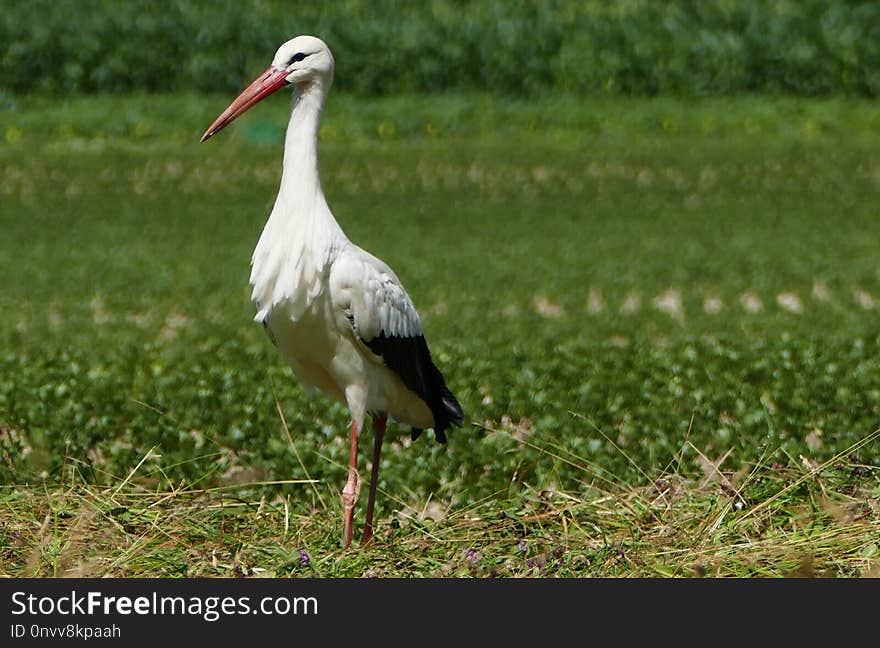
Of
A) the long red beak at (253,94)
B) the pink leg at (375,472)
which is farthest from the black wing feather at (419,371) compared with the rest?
the long red beak at (253,94)

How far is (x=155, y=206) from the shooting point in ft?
46.8

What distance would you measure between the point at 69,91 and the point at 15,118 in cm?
120

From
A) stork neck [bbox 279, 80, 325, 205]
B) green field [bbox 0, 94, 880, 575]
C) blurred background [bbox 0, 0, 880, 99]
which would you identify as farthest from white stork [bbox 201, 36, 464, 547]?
blurred background [bbox 0, 0, 880, 99]

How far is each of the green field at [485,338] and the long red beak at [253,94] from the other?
4.17 feet

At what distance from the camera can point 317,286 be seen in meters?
5.26

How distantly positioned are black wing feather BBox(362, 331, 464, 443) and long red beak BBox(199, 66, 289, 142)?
2.84ft

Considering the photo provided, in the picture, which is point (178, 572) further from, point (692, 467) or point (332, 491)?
point (692, 467)

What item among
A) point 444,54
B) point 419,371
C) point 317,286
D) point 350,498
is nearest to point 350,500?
point 350,498

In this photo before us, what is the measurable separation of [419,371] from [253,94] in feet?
3.72

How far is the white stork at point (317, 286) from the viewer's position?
524 cm

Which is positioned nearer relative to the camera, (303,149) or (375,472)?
(303,149)

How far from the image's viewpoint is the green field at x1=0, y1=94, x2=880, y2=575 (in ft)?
17.5

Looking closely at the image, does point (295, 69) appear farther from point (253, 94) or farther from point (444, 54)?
point (444, 54)

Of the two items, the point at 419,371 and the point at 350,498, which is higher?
the point at 419,371
